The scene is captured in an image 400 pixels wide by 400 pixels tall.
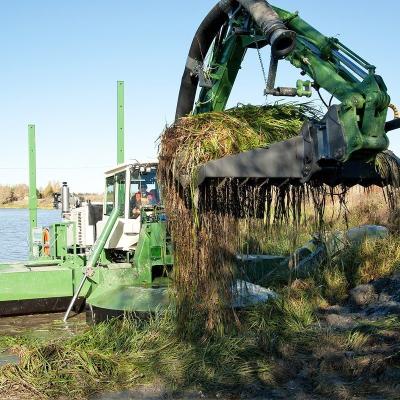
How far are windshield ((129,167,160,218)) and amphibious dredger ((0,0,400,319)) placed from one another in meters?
0.02

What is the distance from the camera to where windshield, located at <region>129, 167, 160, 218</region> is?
11773 mm

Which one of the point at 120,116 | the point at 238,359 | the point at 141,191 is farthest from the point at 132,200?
the point at 238,359

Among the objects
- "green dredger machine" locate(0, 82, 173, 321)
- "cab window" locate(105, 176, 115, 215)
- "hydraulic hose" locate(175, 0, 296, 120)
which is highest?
"hydraulic hose" locate(175, 0, 296, 120)

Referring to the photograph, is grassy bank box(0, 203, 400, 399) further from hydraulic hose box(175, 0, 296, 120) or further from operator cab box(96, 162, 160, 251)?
operator cab box(96, 162, 160, 251)

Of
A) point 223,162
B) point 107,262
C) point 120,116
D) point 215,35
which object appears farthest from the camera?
point 120,116

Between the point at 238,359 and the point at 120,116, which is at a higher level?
the point at 120,116

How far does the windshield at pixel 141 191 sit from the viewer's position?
464 inches

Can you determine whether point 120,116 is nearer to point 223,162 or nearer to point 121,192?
point 121,192

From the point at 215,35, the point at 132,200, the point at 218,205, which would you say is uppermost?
the point at 215,35

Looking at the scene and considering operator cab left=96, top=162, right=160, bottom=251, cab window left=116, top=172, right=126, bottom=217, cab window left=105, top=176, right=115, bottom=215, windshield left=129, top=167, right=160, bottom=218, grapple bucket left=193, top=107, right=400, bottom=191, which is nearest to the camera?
grapple bucket left=193, top=107, right=400, bottom=191

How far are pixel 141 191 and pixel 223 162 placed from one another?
6135 mm

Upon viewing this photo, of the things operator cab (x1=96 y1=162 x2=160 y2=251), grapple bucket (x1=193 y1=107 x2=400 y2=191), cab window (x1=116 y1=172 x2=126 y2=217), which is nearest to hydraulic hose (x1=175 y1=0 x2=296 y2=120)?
grapple bucket (x1=193 y1=107 x2=400 y2=191)

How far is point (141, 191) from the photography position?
1188cm

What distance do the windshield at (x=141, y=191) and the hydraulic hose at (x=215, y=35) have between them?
4219 mm
